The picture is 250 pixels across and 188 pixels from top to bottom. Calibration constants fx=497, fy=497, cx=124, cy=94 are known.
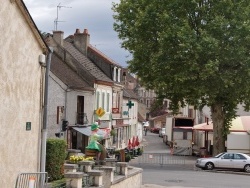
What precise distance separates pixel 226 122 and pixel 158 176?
11.0 meters

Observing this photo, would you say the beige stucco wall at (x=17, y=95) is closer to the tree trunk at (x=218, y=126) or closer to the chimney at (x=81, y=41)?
the tree trunk at (x=218, y=126)

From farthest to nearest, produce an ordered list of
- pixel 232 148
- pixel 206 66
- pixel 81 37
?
pixel 81 37 → pixel 232 148 → pixel 206 66

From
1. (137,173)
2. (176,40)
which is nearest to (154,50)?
(176,40)

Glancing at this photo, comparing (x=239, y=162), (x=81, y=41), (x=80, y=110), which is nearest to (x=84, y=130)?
(x=80, y=110)

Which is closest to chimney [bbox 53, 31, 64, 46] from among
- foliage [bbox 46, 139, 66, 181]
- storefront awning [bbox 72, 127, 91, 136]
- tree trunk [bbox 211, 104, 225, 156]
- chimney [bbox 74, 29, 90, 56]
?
chimney [bbox 74, 29, 90, 56]

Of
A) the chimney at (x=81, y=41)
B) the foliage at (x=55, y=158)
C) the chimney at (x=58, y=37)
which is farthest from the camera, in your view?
the chimney at (x=81, y=41)

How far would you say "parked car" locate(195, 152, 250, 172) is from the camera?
3422 cm

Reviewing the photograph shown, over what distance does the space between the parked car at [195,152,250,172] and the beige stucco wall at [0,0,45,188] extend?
2044cm

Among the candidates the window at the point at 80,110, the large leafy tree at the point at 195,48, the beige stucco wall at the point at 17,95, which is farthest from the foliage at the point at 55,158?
the window at the point at 80,110

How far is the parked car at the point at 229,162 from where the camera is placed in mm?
34219

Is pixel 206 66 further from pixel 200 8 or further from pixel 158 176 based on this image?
pixel 158 176

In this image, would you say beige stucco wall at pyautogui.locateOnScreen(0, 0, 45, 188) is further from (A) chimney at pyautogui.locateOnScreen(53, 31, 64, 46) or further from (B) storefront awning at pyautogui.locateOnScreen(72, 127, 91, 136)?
(A) chimney at pyautogui.locateOnScreen(53, 31, 64, 46)

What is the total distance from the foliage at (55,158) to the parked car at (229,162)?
18.1m

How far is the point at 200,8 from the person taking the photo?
3497cm
